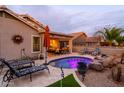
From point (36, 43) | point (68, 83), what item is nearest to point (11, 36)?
point (36, 43)

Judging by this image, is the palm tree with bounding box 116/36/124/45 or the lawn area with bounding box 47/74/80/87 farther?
the palm tree with bounding box 116/36/124/45

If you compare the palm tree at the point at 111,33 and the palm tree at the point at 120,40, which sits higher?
the palm tree at the point at 111,33

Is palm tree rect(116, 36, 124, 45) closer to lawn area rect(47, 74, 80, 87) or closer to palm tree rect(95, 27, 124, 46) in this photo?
palm tree rect(95, 27, 124, 46)

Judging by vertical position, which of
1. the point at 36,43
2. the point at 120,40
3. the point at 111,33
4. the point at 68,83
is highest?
the point at 111,33

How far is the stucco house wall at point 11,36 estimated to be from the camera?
33.8 ft

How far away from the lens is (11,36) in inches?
431

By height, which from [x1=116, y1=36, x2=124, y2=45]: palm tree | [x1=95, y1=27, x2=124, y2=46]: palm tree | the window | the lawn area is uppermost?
[x1=95, y1=27, x2=124, y2=46]: palm tree

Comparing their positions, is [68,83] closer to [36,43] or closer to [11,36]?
[11,36]

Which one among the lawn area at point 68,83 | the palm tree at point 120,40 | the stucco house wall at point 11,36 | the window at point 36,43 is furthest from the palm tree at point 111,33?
the lawn area at point 68,83

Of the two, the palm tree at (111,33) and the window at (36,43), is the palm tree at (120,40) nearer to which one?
the palm tree at (111,33)

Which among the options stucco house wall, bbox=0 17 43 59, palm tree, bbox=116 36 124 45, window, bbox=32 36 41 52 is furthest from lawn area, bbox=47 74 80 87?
palm tree, bbox=116 36 124 45

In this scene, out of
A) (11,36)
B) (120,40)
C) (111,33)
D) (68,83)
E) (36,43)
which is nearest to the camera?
(68,83)

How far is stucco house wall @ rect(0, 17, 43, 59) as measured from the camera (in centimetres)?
1031
